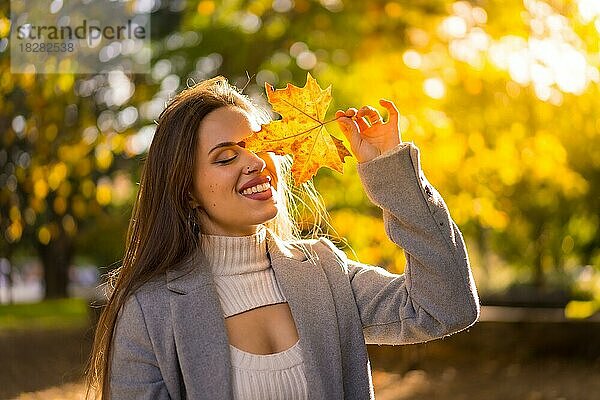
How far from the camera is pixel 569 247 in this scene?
46.3ft

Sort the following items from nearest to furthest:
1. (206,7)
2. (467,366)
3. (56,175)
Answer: (206,7) < (56,175) < (467,366)

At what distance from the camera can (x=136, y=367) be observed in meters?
2.29

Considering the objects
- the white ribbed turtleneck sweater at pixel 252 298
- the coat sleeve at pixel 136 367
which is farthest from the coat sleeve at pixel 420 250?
the coat sleeve at pixel 136 367

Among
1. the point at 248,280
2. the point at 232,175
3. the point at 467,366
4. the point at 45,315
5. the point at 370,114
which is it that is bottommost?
the point at 45,315

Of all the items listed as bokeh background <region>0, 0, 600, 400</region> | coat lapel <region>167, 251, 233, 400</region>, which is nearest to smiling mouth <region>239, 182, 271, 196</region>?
coat lapel <region>167, 251, 233, 400</region>

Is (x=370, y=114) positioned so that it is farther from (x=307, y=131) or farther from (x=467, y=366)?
(x=467, y=366)

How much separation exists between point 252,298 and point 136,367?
30 cm

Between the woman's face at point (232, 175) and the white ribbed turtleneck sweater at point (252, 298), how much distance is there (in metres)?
0.04

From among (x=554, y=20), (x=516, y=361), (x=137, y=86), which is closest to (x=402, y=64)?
(x=554, y=20)

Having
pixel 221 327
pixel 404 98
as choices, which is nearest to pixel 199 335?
pixel 221 327

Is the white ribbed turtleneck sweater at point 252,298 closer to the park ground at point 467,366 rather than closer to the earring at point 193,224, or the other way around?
the earring at point 193,224

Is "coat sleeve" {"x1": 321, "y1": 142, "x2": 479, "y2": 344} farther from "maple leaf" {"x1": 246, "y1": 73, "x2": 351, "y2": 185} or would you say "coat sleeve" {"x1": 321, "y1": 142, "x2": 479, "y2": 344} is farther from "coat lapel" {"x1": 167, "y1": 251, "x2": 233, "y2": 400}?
"coat lapel" {"x1": 167, "y1": 251, "x2": 233, "y2": 400}

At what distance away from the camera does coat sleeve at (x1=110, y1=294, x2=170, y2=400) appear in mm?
2281

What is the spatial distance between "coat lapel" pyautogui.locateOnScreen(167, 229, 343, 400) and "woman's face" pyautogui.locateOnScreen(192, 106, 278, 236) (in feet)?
0.41
